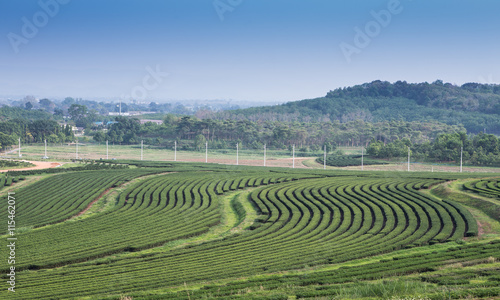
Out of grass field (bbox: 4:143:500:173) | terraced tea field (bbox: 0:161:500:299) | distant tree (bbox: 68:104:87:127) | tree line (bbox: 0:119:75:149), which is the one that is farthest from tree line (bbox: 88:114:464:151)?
terraced tea field (bbox: 0:161:500:299)

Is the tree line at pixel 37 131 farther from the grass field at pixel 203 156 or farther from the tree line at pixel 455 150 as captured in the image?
the tree line at pixel 455 150

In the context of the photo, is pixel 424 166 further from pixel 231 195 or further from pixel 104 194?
pixel 104 194

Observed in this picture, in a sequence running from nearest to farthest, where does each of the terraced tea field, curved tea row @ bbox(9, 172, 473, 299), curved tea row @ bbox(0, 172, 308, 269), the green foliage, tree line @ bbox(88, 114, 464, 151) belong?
the terraced tea field
curved tea row @ bbox(9, 172, 473, 299)
curved tea row @ bbox(0, 172, 308, 269)
the green foliage
tree line @ bbox(88, 114, 464, 151)

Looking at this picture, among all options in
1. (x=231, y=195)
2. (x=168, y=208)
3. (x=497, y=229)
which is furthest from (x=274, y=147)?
(x=497, y=229)

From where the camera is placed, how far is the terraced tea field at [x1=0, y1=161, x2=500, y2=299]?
21516 millimetres

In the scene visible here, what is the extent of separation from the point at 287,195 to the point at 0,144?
73.0 m

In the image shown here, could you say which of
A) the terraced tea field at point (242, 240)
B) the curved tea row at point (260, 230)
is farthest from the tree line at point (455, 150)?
the curved tea row at point (260, 230)

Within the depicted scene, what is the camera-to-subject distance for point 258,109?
200 meters

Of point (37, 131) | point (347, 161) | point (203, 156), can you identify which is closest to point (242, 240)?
point (347, 161)

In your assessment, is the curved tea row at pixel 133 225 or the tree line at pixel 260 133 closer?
the curved tea row at pixel 133 225

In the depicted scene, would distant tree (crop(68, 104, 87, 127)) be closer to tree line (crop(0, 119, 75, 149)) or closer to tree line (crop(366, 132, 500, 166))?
tree line (crop(0, 119, 75, 149))

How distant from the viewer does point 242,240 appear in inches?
1335

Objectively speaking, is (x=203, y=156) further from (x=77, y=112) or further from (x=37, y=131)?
(x=77, y=112)

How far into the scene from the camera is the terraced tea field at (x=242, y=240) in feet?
70.6
